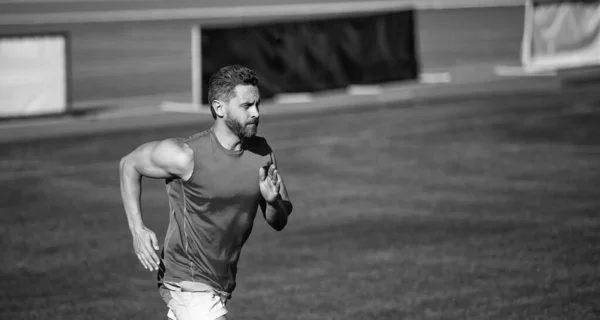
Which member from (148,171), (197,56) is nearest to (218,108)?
(148,171)

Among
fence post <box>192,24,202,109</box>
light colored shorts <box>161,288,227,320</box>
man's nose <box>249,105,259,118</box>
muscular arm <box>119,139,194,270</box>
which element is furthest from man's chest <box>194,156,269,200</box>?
fence post <box>192,24,202,109</box>

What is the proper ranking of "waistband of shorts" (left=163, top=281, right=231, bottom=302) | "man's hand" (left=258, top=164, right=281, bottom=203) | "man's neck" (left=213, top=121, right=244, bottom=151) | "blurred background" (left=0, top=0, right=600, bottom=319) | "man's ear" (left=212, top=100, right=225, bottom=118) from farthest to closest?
"blurred background" (left=0, top=0, right=600, bottom=319) < "waistband of shorts" (left=163, top=281, right=231, bottom=302) < "man's neck" (left=213, top=121, right=244, bottom=151) < "man's ear" (left=212, top=100, right=225, bottom=118) < "man's hand" (left=258, top=164, right=281, bottom=203)

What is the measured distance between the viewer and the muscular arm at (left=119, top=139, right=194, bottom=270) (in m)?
6.59

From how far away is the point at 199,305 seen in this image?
6.74m

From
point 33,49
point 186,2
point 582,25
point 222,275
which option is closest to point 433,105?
point 582,25

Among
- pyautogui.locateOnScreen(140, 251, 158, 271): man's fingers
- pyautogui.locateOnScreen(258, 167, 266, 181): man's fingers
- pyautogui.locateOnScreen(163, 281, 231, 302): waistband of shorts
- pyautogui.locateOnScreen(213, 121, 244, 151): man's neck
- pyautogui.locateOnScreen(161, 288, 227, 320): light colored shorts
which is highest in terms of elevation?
pyautogui.locateOnScreen(213, 121, 244, 151): man's neck

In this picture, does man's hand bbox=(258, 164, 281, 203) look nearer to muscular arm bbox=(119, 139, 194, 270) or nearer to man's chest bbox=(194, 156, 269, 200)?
man's chest bbox=(194, 156, 269, 200)

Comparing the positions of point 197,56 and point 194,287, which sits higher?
point 194,287

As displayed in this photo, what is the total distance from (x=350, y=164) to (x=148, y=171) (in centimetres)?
1101

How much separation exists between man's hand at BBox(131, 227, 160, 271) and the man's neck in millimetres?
745

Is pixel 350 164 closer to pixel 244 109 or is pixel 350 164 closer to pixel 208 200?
pixel 208 200

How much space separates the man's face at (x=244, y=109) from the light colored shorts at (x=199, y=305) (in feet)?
3.77

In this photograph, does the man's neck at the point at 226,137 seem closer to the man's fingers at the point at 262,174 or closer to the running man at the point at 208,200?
the running man at the point at 208,200

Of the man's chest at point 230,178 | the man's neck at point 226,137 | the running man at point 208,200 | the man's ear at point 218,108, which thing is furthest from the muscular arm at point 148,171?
the man's ear at point 218,108
